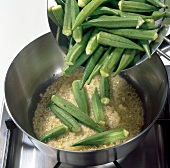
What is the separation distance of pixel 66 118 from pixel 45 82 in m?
0.26

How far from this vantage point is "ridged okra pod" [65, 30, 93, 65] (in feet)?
4.27

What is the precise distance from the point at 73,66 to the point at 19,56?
0.74 feet

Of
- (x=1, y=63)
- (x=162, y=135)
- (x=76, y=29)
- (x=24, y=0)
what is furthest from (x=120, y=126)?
(x=24, y=0)

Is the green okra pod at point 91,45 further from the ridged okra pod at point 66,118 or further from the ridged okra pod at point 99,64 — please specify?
→ the ridged okra pod at point 66,118

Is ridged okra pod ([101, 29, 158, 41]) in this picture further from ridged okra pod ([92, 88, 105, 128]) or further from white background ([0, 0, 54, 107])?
white background ([0, 0, 54, 107])

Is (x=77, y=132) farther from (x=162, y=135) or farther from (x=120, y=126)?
(x=162, y=135)

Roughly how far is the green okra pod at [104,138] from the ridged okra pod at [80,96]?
15 centimetres

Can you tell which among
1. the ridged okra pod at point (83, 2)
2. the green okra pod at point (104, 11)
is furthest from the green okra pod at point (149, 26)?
the ridged okra pod at point (83, 2)

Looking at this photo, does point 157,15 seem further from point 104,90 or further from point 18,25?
point 18,25

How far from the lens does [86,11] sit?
1.30 metres

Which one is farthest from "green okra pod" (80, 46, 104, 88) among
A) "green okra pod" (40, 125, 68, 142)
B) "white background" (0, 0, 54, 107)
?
"white background" (0, 0, 54, 107)

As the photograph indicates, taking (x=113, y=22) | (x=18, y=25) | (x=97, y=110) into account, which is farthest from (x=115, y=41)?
(x=18, y=25)

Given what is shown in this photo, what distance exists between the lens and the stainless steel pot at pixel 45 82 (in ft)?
4.18

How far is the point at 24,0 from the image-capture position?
1.86m
